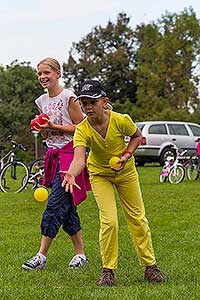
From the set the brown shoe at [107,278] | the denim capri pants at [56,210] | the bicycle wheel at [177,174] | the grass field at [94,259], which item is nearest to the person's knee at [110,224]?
the brown shoe at [107,278]

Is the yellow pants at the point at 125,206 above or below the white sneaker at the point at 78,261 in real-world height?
above

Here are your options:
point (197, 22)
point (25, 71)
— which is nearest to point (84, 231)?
point (197, 22)

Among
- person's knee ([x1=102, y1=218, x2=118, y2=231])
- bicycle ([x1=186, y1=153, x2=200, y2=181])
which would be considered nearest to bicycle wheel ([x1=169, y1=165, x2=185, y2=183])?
bicycle ([x1=186, y1=153, x2=200, y2=181])

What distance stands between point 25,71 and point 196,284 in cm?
5157

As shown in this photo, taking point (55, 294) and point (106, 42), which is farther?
point (106, 42)

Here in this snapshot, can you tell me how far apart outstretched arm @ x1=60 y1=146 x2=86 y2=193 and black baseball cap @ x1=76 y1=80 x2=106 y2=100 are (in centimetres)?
41

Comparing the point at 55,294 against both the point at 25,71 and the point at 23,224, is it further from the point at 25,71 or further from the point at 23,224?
the point at 25,71

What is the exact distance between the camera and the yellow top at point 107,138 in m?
5.51

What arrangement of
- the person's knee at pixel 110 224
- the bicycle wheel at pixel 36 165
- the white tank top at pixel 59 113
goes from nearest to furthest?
the person's knee at pixel 110 224
the white tank top at pixel 59 113
the bicycle wheel at pixel 36 165

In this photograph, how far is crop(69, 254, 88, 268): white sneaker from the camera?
6415mm

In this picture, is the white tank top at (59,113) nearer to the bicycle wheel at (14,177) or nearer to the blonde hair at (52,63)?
the blonde hair at (52,63)

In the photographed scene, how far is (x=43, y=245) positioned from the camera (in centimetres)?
641

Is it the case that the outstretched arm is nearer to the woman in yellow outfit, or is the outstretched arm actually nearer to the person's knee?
the woman in yellow outfit

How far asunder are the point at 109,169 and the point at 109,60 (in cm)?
4931
